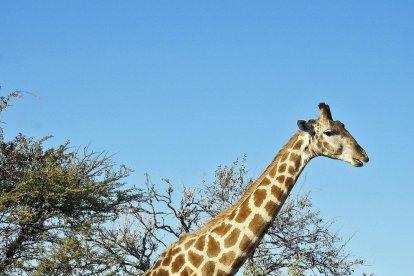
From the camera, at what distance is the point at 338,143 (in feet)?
34.0

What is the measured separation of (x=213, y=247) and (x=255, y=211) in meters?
0.87

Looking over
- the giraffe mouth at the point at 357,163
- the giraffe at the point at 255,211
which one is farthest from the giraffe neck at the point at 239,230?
the giraffe mouth at the point at 357,163

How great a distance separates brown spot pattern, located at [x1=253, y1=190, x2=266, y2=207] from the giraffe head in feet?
3.65

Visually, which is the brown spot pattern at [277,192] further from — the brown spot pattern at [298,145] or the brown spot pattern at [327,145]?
the brown spot pattern at [327,145]

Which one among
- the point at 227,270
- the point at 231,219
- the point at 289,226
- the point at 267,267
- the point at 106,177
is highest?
the point at 289,226

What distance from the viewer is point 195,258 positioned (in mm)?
9914

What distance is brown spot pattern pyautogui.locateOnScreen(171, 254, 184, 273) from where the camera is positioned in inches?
391

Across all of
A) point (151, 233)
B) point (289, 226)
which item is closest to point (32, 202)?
point (151, 233)

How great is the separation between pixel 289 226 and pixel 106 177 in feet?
29.8

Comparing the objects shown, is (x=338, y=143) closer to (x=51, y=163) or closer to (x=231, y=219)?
(x=231, y=219)

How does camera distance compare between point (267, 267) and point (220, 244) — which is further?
point (267, 267)

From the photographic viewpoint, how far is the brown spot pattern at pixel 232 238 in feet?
32.3

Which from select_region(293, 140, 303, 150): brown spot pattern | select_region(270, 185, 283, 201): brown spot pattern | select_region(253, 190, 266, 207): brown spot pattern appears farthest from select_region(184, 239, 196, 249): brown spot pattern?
select_region(293, 140, 303, 150): brown spot pattern

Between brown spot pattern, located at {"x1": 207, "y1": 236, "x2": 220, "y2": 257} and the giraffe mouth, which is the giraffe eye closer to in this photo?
the giraffe mouth
